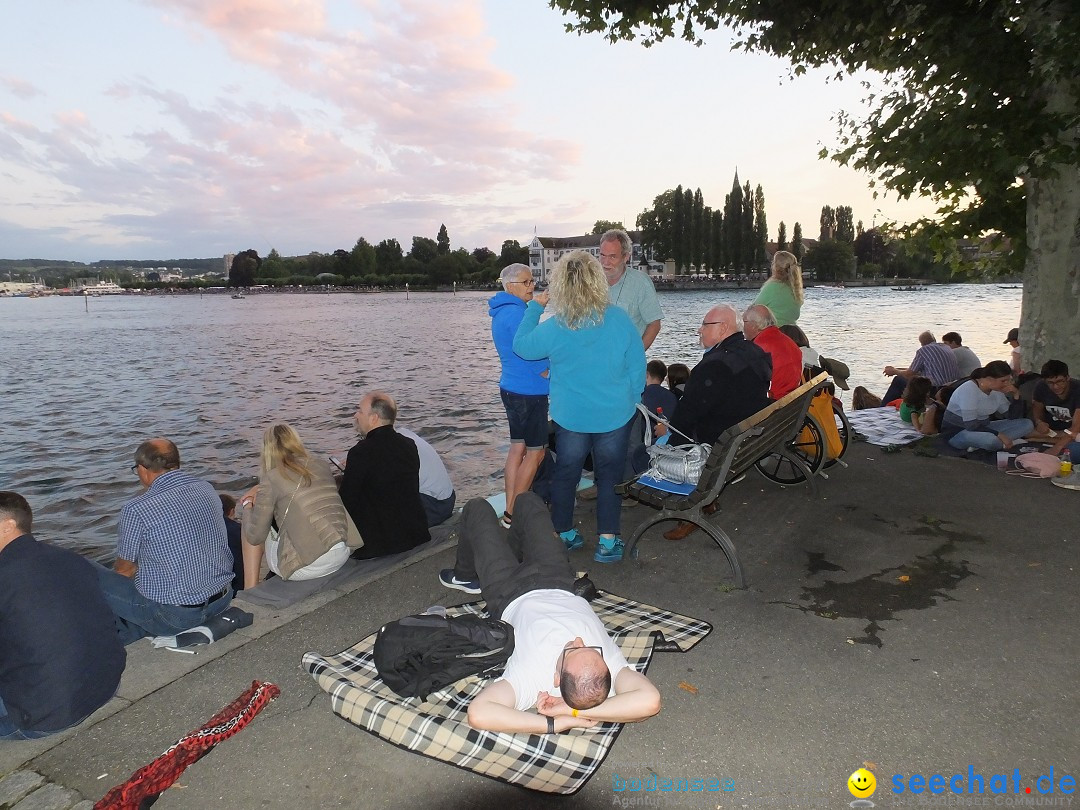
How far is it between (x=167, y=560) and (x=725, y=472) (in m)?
3.49

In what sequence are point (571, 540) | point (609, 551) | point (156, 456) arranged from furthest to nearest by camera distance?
point (571, 540) < point (609, 551) < point (156, 456)

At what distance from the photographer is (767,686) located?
3518mm

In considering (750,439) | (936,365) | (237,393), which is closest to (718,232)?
(237,393)

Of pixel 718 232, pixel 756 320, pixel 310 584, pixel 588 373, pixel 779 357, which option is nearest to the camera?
pixel 310 584

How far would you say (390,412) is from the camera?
206 inches

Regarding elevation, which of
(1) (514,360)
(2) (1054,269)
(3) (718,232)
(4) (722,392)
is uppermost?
(3) (718,232)

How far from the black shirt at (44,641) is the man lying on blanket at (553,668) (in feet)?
6.23

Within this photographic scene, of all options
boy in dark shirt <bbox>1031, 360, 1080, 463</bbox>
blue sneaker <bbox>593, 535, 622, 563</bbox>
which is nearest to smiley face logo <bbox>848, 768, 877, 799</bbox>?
blue sneaker <bbox>593, 535, 622, 563</bbox>

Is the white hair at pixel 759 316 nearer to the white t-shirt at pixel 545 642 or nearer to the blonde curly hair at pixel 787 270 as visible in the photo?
the blonde curly hair at pixel 787 270

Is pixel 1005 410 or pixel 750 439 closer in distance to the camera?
pixel 750 439

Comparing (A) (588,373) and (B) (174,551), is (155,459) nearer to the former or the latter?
(B) (174,551)

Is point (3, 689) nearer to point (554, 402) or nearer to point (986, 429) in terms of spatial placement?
point (554, 402)

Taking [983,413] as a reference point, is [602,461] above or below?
above

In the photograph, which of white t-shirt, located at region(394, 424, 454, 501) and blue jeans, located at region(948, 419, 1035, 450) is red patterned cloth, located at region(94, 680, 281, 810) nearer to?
white t-shirt, located at region(394, 424, 454, 501)
